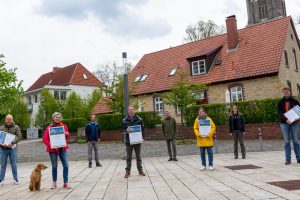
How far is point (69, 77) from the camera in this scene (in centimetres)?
6128

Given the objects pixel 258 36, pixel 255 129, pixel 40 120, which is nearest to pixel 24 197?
pixel 255 129

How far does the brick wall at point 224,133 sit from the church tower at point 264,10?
152 feet

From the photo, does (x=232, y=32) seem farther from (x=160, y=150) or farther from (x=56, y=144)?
(x=56, y=144)

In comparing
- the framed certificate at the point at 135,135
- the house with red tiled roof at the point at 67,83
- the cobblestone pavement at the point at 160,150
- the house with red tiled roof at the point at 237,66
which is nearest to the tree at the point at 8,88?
the cobblestone pavement at the point at 160,150

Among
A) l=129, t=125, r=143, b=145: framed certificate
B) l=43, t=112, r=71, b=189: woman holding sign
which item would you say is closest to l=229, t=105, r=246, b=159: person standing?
l=129, t=125, r=143, b=145: framed certificate

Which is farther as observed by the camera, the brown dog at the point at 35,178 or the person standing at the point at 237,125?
the person standing at the point at 237,125

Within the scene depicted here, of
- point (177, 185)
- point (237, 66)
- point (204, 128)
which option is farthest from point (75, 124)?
point (177, 185)

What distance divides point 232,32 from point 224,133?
36.4 ft

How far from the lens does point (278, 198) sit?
6262mm

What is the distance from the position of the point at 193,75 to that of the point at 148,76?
606 cm

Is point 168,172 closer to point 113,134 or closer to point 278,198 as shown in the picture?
point 278,198

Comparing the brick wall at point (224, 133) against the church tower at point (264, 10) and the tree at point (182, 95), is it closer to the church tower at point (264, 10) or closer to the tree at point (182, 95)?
the tree at point (182, 95)

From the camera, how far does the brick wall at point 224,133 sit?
72.7 feet

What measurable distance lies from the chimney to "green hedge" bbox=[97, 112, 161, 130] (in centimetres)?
945
